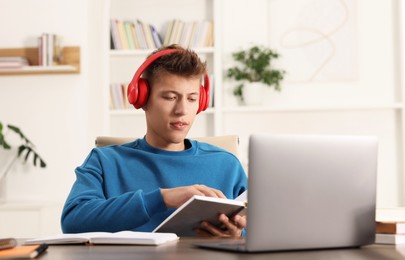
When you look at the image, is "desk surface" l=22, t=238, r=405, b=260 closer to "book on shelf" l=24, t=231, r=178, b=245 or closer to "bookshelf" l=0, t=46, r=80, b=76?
"book on shelf" l=24, t=231, r=178, b=245

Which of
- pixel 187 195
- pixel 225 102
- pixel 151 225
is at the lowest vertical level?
pixel 151 225

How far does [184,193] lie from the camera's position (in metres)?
1.50

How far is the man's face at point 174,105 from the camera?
187 cm

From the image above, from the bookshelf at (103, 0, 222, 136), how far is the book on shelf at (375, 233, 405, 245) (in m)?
2.93

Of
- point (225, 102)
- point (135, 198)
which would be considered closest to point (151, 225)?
point (135, 198)

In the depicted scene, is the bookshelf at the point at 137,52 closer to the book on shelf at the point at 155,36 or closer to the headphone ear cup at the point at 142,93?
the book on shelf at the point at 155,36

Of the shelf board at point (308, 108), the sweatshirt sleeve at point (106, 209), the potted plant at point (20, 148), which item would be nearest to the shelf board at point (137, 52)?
the shelf board at point (308, 108)

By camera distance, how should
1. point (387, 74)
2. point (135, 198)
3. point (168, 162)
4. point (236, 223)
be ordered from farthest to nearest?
point (387, 74) → point (168, 162) → point (135, 198) → point (236, 223)

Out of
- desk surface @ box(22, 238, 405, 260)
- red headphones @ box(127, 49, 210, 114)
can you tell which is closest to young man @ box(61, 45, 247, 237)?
red headphones @ box(127, 49, 210, 114)

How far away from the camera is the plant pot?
4.09 meters

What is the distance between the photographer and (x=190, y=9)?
4.32 meters

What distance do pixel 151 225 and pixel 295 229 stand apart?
749mm

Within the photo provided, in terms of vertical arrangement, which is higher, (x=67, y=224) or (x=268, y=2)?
(x=268, y=2)

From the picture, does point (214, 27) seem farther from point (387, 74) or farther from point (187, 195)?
point (187, 195)
